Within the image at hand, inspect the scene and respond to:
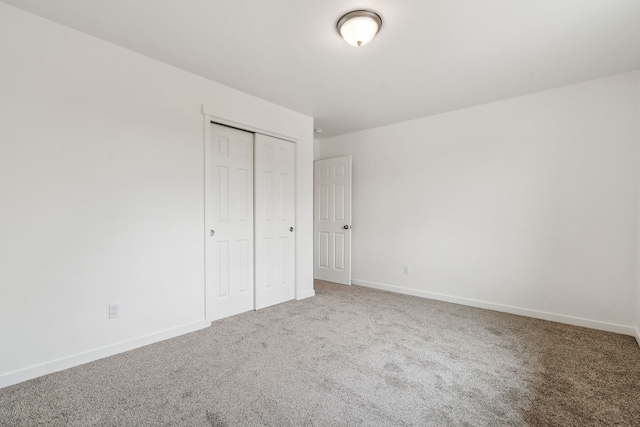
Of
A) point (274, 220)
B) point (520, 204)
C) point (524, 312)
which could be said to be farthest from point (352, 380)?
point (520, 204)

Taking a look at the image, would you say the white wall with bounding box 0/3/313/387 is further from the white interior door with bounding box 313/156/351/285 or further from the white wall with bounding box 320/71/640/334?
the white wall with bounding box 320/71/640/334

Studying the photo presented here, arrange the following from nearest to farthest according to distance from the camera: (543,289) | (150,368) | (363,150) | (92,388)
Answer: (92,388)
(150,368)
(543,289)
(363,150)

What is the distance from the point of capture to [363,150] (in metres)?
4.75

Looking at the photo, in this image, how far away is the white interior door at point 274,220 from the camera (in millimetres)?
3531

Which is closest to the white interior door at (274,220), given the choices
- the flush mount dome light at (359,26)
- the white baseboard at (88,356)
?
the white baseboard at (88,356)

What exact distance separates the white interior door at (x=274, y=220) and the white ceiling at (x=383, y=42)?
2.32 feet

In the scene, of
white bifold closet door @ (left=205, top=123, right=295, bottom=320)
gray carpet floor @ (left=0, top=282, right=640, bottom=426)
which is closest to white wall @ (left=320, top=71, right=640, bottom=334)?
gray carpet floor @ (left=0, top=282, right=640, bottom=426)

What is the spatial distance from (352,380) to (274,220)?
214cm

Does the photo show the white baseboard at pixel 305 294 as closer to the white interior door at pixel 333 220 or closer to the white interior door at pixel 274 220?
the white interior door at pixel 274 220

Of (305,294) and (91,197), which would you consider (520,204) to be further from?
(91,197)

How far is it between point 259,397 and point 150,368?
92 cm

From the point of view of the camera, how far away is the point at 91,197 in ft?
7.45

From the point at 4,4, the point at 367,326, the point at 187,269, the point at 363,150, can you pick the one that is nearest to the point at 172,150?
the point at 187,269

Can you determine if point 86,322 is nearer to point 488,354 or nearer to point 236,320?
point 236,320
